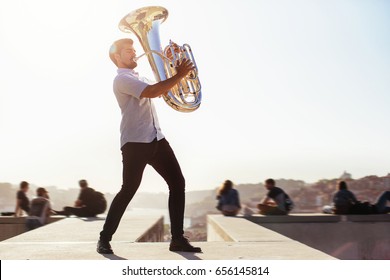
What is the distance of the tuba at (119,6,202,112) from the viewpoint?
19.1 ft

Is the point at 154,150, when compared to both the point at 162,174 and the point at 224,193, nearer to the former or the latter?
the point at 162,174

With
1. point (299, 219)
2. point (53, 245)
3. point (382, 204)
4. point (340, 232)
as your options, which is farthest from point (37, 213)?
point (382, 204)

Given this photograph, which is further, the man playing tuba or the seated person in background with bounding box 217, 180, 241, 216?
the seated person in background with bounding box 217, 180, 241, 216

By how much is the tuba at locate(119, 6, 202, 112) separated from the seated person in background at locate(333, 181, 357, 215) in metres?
8.66

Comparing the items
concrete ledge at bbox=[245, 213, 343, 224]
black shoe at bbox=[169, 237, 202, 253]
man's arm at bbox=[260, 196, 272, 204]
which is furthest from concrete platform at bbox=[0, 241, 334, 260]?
man's arm at bbox=[260, 196, 272, 204]

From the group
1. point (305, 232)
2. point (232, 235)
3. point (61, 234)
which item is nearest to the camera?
point (232, 235)

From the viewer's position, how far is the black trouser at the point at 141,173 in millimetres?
5359

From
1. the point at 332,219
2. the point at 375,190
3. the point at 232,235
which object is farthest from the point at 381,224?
the point at 232,235

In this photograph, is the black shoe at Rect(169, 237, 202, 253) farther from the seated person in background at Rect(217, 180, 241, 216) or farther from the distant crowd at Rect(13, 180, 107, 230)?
the distant crowd at Rect(13, 180, 107, 230)

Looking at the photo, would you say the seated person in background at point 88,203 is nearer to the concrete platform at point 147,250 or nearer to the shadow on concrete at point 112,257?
the concrete platform at point 147,250

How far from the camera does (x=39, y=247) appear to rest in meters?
6.50
